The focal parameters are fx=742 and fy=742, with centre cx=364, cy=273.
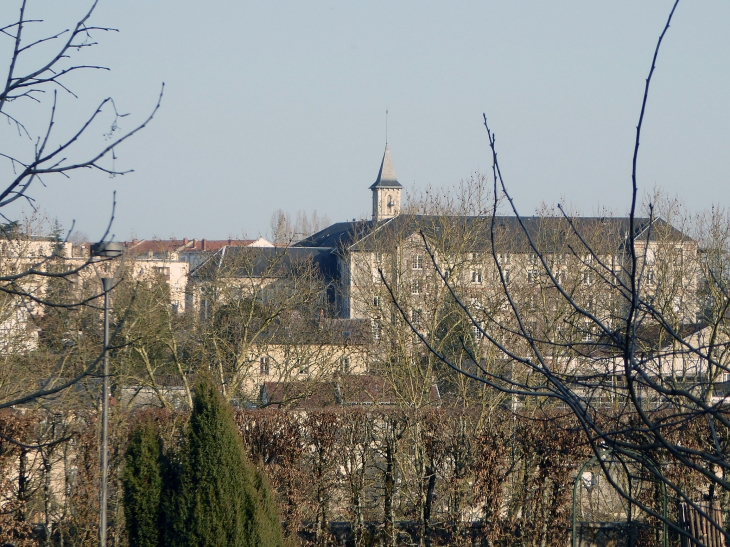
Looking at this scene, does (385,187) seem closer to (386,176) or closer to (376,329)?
(386,176)

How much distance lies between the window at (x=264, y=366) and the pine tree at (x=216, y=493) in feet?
35.8

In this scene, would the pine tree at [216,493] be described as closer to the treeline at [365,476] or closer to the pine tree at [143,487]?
the pine tree at [143,487]

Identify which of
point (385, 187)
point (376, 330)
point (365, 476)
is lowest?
point (365, 476)

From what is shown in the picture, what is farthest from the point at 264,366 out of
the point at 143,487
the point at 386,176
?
the point at 386,176

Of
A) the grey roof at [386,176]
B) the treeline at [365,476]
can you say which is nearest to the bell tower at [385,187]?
the grey roof at [386,176]

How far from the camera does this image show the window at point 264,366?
1952 cm

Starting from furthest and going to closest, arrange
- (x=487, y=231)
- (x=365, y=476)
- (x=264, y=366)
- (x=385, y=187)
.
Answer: (x=385, y=187) < (x=264, y=366) < (x=487, y=231) < (x=365, y=476)

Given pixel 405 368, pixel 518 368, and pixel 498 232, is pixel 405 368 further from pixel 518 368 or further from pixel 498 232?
pixel 498 232

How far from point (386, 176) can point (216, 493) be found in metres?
76.1

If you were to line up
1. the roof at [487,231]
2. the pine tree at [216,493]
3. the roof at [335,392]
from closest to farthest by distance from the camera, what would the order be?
the pine tree at [216,493] < the roof at [335,392] < the roof at [487,231]

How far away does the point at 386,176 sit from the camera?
83000 millimetres

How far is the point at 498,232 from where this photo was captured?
797 inches

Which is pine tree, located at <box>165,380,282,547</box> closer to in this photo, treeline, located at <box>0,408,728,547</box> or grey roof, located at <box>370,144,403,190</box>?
treeline, located at <box>0,408,728,547</box>

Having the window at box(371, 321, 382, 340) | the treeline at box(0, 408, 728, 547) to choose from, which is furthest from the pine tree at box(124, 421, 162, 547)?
the window at box(371, 321, 382, 340)
